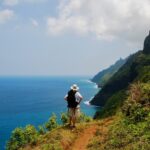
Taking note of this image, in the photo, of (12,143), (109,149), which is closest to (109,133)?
(109,149)

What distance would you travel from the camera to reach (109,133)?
28016 millimetres

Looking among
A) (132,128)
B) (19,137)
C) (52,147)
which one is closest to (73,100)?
(52,147)

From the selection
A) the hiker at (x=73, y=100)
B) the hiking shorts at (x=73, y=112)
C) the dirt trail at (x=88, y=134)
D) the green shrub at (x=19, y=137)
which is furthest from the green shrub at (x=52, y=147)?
the green shrub at (x=19, y=137)

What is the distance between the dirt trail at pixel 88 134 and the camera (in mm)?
27953

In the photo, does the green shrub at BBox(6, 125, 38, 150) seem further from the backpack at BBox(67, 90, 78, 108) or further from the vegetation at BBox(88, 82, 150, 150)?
the vegetation at BBox(88, 82, 150, 150)

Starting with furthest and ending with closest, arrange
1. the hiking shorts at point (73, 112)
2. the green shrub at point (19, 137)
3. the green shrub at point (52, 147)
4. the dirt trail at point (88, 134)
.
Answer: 1. the green shrub at point (19, 137)
2. the hiking shorts at point (73, 112)
3. the dirt trail at point (88, 134)
4. the green shrub at point (52, 147)

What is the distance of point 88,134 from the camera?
100 feet

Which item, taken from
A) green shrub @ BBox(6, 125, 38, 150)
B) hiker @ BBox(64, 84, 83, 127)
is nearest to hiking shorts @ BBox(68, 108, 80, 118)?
hiker @ BBox(64, 84, 83, 127)

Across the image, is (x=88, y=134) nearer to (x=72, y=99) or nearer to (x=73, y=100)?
(x=73, y=100)

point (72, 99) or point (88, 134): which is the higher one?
point (72, 99)

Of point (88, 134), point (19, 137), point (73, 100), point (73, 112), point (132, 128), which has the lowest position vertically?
point (19, 137)

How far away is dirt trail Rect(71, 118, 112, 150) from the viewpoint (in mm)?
27953

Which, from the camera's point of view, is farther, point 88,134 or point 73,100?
point 73,100

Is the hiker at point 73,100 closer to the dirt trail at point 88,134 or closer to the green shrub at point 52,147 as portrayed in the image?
the dirt trail at point 88,134
